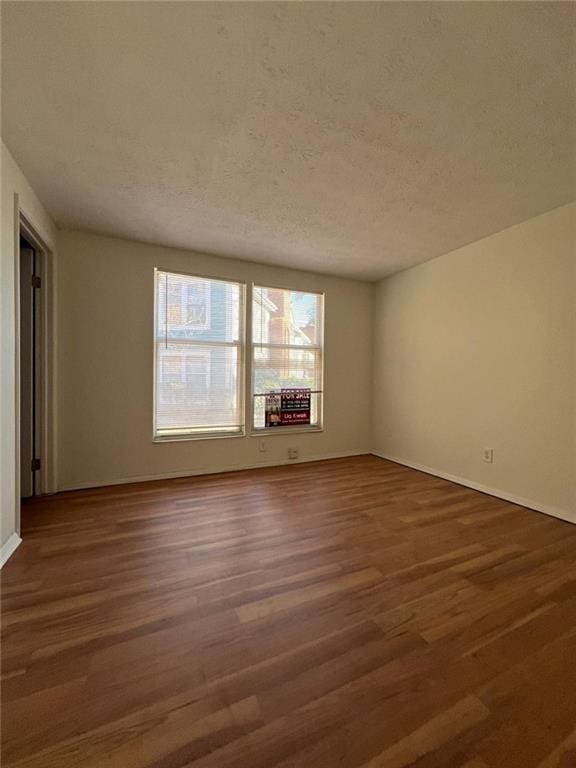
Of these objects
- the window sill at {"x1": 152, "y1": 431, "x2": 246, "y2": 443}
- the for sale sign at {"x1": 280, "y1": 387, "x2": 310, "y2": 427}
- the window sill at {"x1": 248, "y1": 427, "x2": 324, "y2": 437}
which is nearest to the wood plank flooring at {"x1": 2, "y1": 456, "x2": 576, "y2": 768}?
the window sill at {"x1": 152, "y1": 431, "x2": 246, "y2": 443}

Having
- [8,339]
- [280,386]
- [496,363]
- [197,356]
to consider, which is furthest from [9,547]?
[496,363]

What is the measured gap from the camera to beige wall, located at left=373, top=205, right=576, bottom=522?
259cm

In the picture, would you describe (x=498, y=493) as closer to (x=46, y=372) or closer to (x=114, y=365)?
(x=114, y=365)

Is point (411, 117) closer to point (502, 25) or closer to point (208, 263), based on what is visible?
point (502, 25)

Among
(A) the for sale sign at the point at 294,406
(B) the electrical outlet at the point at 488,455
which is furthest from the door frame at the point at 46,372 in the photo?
(B) the electrical outlet at the point at 488,455

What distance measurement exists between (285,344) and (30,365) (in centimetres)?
266

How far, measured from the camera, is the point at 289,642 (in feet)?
4.38

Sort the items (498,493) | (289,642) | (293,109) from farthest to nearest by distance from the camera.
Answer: (498,493)
(293,109)
(289,642)

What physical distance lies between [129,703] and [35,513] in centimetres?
212

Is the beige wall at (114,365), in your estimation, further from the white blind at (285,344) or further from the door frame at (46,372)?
the white blind at (285,344)

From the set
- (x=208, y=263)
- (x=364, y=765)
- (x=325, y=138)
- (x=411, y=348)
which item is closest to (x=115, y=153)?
(x=325, y=138)

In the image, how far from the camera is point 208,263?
360cm

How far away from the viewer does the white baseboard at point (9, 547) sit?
73.1 inches

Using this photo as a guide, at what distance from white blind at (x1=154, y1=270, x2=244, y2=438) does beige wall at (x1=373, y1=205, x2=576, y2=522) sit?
2.20 m
